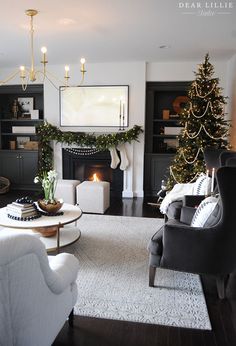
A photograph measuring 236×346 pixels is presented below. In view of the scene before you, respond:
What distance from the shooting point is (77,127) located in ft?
21.1

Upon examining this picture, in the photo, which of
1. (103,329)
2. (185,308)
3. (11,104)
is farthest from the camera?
(11,104)

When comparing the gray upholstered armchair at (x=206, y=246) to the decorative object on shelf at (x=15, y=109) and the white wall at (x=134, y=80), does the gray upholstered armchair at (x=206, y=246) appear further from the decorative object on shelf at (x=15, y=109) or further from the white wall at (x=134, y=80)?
the decorative object on shelf at (x=15, y=109)

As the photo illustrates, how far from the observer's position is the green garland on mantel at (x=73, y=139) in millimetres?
6035

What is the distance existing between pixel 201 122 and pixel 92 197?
2235 mm

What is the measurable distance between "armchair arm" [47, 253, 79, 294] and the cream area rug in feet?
2.23

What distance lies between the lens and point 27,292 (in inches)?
54.2

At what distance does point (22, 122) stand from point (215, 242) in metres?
5.91

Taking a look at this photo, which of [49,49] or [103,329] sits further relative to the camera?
[49,49]

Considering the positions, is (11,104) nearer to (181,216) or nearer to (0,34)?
(0,34)

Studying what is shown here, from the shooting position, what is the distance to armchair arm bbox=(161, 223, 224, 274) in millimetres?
2443

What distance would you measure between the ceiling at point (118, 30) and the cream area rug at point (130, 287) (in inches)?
107

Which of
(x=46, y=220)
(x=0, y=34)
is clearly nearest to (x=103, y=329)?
(x=46, y=220)

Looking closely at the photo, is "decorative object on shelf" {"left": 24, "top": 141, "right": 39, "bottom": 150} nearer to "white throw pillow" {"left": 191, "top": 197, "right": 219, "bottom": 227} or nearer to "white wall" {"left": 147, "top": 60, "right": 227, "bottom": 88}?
"white wall" {"left": 147, "top": 60, "right": 227, "bottom": 88}

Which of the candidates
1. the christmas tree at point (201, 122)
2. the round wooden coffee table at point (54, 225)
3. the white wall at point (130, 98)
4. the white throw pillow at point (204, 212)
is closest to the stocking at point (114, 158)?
the white wall at point (130, 98)
